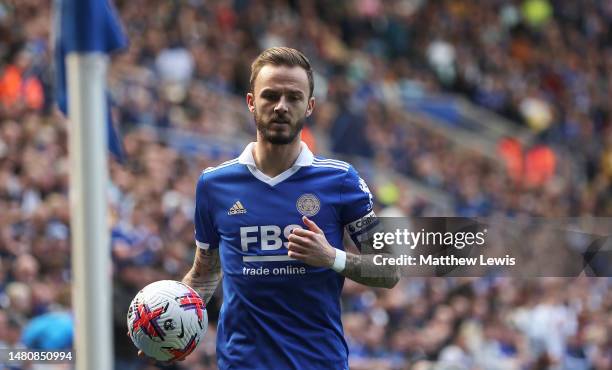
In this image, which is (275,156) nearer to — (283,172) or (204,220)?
(283,172)

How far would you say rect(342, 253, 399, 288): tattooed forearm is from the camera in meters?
5.71

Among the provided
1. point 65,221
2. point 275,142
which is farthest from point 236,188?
point 65,221

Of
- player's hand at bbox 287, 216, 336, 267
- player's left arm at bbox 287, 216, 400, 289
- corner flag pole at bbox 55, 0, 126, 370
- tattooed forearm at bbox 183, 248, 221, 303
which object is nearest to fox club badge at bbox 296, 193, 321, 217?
player's left arm at bbox 287, 216, 400, 289

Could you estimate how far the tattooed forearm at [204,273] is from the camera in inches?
244

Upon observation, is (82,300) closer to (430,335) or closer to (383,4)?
(430,335)

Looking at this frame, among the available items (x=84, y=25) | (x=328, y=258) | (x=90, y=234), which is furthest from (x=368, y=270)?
(x=84, y=25)

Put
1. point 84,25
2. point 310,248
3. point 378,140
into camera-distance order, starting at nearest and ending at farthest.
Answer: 1. point 310,248
2. point 84,25
3. point 378,140

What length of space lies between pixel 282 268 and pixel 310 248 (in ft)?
1.04

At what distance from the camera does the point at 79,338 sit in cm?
543

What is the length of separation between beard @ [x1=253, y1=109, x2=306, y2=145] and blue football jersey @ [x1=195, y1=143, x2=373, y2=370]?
176 mm

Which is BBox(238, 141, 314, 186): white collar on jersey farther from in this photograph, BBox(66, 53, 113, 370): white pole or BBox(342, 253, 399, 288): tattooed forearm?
BBox(66, 53, 113, 370): white pole

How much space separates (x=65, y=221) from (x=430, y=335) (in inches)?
182

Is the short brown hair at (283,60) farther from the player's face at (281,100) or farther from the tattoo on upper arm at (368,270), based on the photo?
the tattoo on upper arm at (368,270)

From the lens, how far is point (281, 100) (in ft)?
18.9
